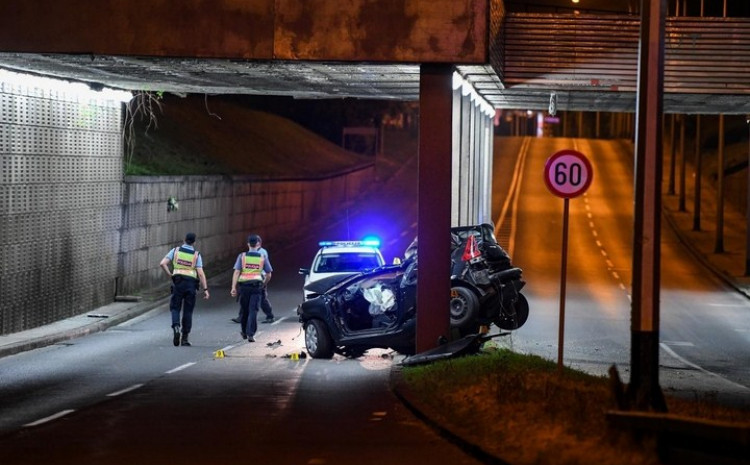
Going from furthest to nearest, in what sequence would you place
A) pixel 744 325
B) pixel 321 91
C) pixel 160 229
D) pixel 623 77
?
1. pixel 160 229
2. pixel 744 325
3. pixel 321 91
4. pixel 623 77

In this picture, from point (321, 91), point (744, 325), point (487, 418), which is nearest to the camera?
point (487, 418)

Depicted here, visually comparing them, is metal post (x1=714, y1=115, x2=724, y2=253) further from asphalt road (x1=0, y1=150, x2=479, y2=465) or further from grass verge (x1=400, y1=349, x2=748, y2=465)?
grass verge (x1=400, y1=349, x2=748, y2=465)

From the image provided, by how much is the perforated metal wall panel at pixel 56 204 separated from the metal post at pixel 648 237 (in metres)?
13.5

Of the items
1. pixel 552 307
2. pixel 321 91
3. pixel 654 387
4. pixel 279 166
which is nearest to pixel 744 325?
pixel 552 307

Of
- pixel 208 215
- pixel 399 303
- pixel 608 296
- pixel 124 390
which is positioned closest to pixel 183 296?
pixel 399 303

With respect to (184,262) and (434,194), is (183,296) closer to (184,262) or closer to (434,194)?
(184,262)

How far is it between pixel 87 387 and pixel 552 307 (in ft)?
55.2

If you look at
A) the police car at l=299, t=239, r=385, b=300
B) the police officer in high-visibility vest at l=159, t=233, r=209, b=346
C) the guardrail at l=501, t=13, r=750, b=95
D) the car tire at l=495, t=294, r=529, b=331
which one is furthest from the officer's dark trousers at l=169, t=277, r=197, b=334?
the guardrail at l=501, t=13, r=750, b=95

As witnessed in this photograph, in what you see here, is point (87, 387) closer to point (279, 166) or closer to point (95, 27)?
point (95, 27)

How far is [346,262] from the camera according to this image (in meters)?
25.8

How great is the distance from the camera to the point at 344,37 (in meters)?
16.5

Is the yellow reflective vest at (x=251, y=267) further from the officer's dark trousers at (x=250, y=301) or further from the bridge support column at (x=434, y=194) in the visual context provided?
the bridge support column at (x=434, y=194)

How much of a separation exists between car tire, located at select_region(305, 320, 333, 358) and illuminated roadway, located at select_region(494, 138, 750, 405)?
14.0ft

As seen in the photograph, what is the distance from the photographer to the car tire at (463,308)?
18.9 m
